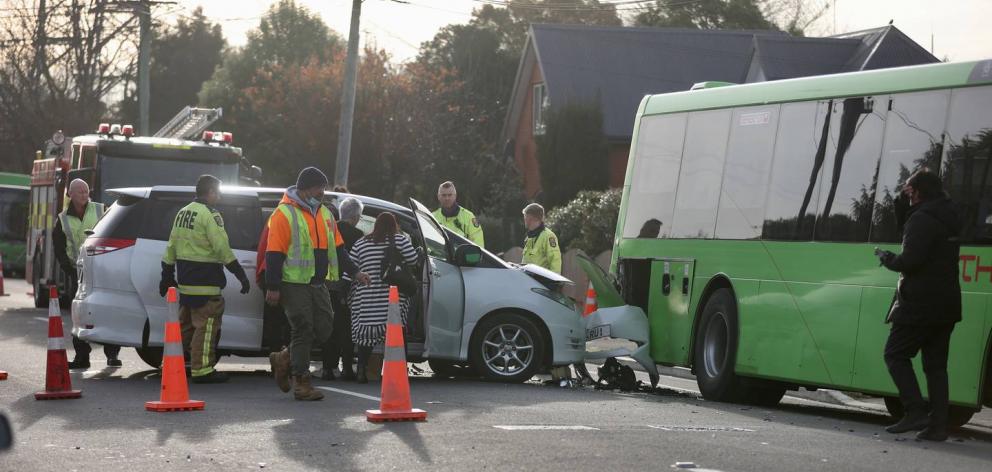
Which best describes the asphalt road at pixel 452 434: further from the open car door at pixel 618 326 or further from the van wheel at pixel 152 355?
the open car door at pixel 618 326

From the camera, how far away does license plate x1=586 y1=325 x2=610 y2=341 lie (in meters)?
14.9

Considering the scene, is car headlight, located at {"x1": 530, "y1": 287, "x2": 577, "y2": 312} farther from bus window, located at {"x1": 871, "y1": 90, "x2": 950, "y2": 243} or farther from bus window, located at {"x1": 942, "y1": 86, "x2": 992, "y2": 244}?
bus window, located at {"x1": 942, "y1": 86, "x2": 992, "y2": 244}

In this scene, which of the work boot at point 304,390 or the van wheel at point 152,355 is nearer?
the work boot at point 304,390

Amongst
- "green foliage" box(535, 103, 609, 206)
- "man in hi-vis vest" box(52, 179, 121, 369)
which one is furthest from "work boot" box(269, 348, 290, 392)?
"green foliage" box(535, 103, 609, 206)

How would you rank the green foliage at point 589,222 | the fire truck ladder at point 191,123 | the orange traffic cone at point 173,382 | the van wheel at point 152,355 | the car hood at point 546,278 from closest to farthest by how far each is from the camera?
the orange traffic cone at point 173,382, the van wheel at point 152,355, the car hood at point 546,278, the fire truck ladder at point 191,123, the green foliage at point 589,222

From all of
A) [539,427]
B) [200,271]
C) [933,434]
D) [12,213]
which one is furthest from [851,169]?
[12,213]

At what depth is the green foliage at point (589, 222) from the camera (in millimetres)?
28594

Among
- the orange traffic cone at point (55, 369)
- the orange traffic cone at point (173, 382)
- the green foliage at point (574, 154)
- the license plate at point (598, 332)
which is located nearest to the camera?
the orange traffic cone at point (173, 382)

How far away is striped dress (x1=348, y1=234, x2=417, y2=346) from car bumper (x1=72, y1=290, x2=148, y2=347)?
69.5 inches

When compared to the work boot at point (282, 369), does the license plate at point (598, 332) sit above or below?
above

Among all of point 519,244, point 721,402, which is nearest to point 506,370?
point 721,402

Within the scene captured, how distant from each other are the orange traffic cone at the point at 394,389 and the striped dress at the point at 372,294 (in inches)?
117

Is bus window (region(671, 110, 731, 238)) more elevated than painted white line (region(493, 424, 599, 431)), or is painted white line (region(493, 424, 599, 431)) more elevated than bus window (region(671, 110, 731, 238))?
bus window (region(671, 110, 731, 238))

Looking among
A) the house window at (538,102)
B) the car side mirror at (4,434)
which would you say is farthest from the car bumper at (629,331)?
the house window at (538,102)
